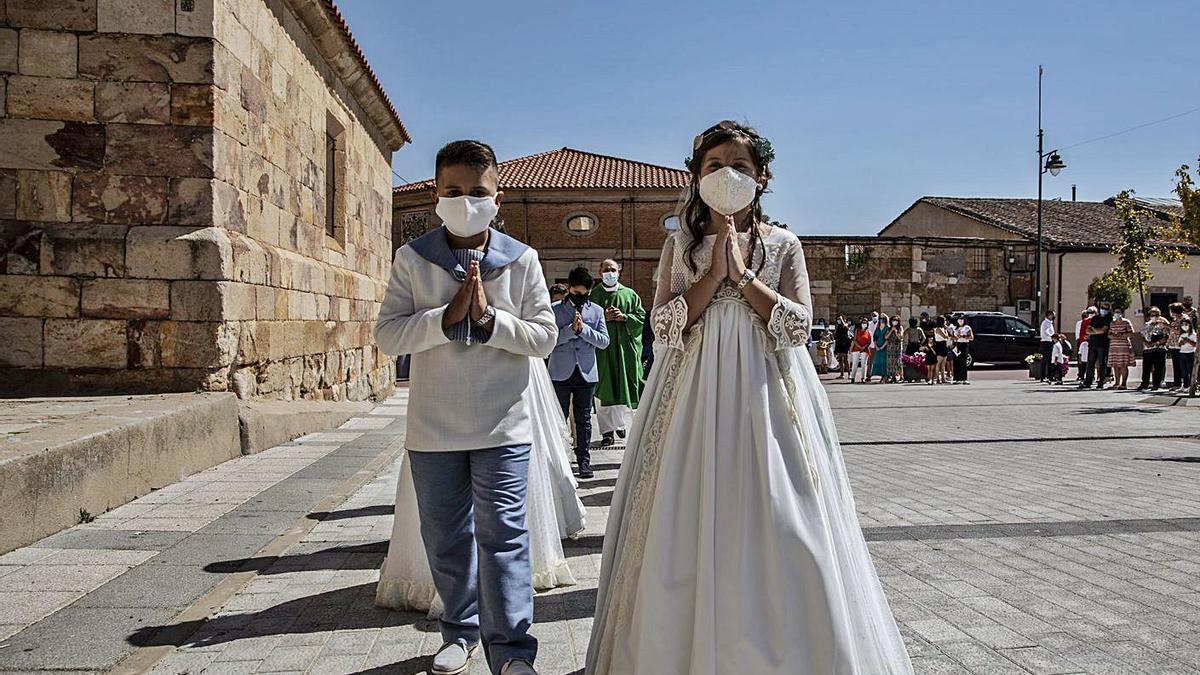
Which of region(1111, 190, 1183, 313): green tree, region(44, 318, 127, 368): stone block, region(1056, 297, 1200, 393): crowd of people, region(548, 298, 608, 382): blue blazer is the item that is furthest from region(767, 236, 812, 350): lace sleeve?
region(1111, 190, 1183, 313): green tree

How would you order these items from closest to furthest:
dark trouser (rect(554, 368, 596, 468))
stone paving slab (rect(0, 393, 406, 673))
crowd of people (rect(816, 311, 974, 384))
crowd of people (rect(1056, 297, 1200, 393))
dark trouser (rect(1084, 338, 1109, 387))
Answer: stone paving slab (rect(0, 393, 406, 673))
dark trouser (rect(554, 368, 596, 468))
crowd of people (rect(1056, 297, 1200, 393))
dark trouser (rect(1084, 338, 1109, 387))
crowd of people (rect(816, 311, 974, 384))

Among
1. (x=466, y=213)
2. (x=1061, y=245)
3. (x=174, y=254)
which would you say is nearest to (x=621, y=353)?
(x=174, y=254)

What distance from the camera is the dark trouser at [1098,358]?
20156mm

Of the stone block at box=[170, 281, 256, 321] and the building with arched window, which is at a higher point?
the building with arched window

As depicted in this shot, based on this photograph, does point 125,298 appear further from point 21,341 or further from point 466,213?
point 466,213

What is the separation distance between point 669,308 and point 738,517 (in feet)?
2.36

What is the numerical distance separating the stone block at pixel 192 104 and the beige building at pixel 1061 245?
34.8 m

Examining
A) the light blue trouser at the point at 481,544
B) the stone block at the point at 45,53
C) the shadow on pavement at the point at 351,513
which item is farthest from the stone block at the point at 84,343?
the light blue trouser at the point at 481,544

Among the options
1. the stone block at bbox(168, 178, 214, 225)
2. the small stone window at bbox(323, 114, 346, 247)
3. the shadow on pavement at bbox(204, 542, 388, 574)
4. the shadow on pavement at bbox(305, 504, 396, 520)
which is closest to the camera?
the shadow on pavement at bbox(204, 542, 388, 574)

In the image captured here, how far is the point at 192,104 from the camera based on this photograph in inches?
324

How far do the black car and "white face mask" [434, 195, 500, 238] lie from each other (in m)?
29.2

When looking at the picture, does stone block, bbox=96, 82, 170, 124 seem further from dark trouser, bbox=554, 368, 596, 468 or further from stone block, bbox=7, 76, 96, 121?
dark trouser, bbox=554, 368, 596, 468

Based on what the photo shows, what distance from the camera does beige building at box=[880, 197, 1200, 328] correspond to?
38.7 meters

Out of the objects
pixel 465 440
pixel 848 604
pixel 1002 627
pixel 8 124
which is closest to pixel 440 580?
pixel 465 440
